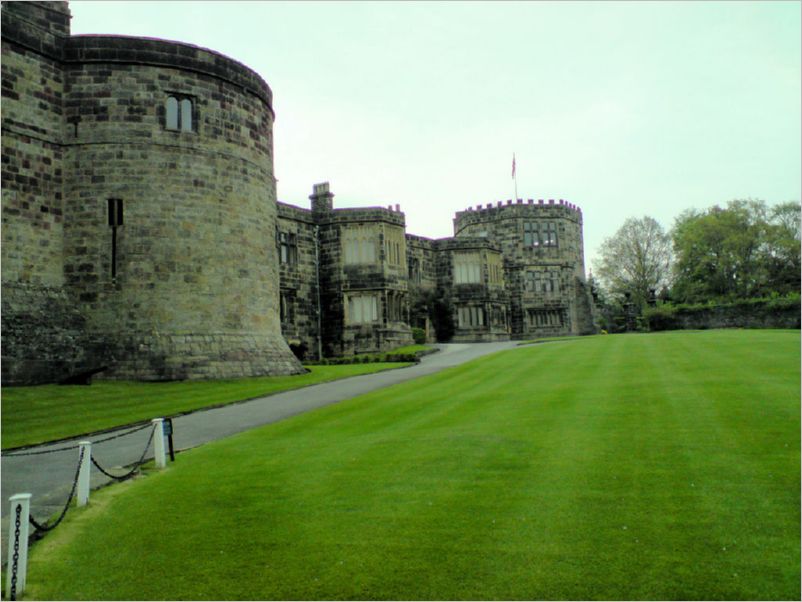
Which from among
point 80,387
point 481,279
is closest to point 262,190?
point 80,387

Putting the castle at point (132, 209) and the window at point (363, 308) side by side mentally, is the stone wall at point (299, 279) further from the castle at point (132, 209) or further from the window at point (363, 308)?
the castle at point (132, 209)

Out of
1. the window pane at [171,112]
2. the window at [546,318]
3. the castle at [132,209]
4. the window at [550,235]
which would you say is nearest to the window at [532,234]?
the window at [550,235]

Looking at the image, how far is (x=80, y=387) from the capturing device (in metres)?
21.8

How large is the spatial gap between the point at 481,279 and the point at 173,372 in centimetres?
3145

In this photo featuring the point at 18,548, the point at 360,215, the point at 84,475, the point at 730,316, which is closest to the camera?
the point at 18,548

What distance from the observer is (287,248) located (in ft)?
132

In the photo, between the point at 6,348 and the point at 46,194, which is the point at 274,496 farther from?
the point at 46,194

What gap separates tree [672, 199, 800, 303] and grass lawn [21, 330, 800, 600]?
5327 centimetres

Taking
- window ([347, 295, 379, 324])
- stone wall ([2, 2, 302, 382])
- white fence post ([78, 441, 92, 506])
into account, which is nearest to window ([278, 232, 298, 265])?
window ([347, 295, 379, 324])

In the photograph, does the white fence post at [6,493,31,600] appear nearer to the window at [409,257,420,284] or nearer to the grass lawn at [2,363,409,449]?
the grass lawn at [2,363,409,449]

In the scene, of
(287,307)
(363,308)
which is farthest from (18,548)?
(363,308)

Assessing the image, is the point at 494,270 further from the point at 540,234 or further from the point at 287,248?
the point at 287,248

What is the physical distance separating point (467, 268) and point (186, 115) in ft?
95.7

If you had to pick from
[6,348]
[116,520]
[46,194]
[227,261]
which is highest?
[46,194]
